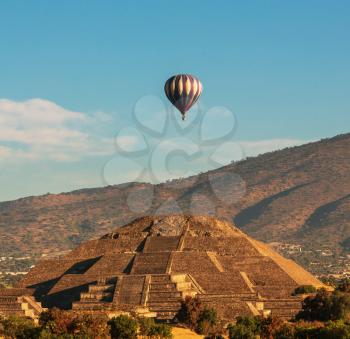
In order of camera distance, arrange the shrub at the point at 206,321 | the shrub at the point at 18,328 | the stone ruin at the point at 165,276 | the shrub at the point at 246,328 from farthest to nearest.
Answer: the stone ruin at the point at 165,276 → the shrub at the point at 206,321 → the shrub at the point at 18,328 → the shrub at the point at 246,328

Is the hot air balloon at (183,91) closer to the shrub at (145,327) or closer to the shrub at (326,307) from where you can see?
the shrub at (326,307)

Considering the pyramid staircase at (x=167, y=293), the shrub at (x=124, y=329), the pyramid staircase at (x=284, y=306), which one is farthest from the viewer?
the pyramid staircase at (x=284, y=306)

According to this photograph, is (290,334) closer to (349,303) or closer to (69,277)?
(349,303)

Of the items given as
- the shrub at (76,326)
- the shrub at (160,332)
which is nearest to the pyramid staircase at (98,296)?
the shrub at (76,326)

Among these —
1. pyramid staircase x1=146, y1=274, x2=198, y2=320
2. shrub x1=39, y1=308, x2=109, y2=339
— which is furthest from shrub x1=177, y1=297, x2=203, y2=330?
shrub x1=39, y1=308, x2=109, y2=339

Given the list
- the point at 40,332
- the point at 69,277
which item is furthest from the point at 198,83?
the point at 40,332

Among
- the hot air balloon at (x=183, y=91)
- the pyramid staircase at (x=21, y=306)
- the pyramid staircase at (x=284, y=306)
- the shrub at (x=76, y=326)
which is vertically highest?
the hot air balloon at (x=183, y=91)

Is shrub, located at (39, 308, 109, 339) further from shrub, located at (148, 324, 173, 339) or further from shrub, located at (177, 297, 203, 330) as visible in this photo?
shrub, located at (177, 297, 203, 330)
